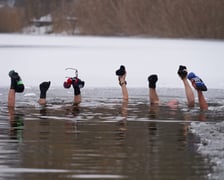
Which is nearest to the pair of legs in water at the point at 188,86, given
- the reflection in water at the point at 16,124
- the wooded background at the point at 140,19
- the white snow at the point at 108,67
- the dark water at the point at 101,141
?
the dark water at the point at 101,141

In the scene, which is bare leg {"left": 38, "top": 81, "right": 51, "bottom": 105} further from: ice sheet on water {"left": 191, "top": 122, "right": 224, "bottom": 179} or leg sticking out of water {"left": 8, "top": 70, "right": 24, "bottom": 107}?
ice sheet on water {"left": 191, "top": 122, "right": 224, "bottom": 179}

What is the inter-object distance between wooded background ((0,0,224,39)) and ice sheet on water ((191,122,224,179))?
5697 cm

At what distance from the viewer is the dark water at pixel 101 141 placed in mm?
8078

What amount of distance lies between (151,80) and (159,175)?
731cm

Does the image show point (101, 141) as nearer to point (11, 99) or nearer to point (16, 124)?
point (16, 124)

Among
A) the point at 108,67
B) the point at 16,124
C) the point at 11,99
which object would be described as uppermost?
the point at 108,67

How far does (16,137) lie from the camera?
10422 millimetres

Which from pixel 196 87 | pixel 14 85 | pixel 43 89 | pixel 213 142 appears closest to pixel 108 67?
pixel 43 89

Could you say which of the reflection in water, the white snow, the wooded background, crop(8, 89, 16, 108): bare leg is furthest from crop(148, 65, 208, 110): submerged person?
the wooded background

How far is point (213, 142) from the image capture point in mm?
9805

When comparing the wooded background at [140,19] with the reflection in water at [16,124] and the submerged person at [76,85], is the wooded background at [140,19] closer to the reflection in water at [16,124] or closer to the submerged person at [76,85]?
the submerged person at [76,85]

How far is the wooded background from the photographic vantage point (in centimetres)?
6856

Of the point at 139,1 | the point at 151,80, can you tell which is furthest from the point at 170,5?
the point at 151,80

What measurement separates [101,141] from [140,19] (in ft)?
213
